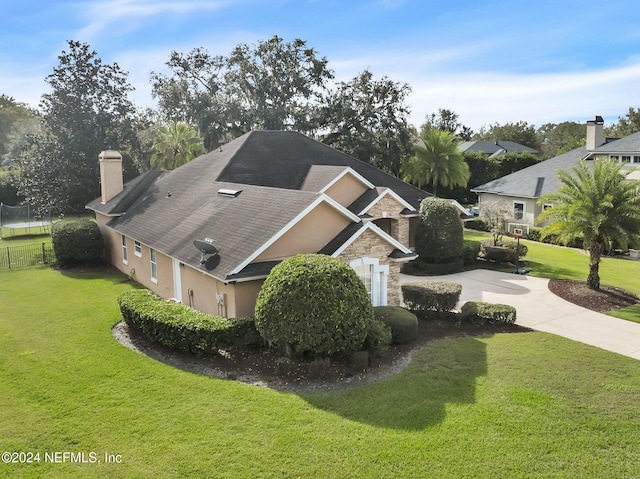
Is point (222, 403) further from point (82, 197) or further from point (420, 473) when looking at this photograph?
point (82, 197)

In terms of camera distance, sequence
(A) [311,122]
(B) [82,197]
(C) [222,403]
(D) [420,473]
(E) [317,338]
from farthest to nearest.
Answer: (B) [82,197] < (A) [311,122] < (E) [317,338] < (C) [222,403] < (D) [420,473]

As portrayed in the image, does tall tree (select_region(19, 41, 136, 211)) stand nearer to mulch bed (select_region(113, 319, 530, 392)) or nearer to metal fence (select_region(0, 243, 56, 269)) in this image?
metal fence (select_region(0, 243, 56, 269))

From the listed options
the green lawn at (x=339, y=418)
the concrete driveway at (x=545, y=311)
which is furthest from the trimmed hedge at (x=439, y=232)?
the green lawn at (x=339, y=418)

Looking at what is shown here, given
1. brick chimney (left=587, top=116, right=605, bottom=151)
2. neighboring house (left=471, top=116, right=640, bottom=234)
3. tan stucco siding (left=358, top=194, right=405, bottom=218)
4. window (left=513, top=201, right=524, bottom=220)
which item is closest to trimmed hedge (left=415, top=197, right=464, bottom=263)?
tan stucco siding (left=358, top=194, right=405, bottom=218)

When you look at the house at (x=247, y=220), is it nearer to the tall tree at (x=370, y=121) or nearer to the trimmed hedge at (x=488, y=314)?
the trimmed hedge at (x=488, y=314)

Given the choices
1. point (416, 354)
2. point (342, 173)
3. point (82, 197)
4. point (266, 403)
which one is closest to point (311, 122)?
point (342, 173)

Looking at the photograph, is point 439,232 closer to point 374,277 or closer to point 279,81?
point 374,277

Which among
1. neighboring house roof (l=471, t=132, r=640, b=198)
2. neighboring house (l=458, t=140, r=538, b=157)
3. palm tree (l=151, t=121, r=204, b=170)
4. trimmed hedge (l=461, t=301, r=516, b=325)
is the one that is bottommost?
trimmed hedge (l=461, t=301, r=516, b=325)
